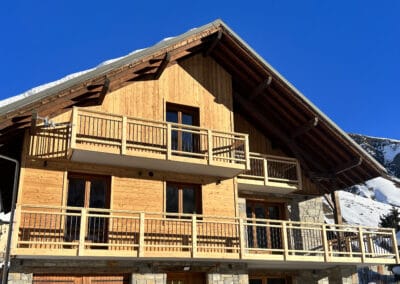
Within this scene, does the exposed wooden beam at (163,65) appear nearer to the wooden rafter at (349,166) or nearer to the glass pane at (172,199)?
the glass pane at (172,199)

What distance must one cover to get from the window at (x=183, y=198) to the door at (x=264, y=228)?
2.57 meters

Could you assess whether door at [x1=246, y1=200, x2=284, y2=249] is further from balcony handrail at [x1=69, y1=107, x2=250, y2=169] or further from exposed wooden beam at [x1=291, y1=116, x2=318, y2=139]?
exposed wooden beam at [x1=291, y1=116, x2=318, y2=139]

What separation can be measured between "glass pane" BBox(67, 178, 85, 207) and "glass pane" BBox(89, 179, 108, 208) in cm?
27

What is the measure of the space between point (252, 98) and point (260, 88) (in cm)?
92

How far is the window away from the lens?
14586 millimetres

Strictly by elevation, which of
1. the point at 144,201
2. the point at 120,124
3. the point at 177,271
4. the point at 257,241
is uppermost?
the point at 120,124

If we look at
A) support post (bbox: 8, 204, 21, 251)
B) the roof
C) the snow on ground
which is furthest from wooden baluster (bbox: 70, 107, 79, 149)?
the snow on ground

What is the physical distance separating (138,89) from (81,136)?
9.18ft

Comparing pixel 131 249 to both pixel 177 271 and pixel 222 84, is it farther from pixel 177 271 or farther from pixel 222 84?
pixel 222 84

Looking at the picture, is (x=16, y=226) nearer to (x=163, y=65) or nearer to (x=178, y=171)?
(x=178, y=171)

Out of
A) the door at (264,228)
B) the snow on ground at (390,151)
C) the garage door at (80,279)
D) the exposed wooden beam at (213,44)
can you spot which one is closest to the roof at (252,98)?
the exposed wooden beam at (213,44)

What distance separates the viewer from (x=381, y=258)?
15.3 meters

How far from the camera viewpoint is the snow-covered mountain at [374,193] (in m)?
45.3

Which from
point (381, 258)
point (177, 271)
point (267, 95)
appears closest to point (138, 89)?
point (267, 95)
